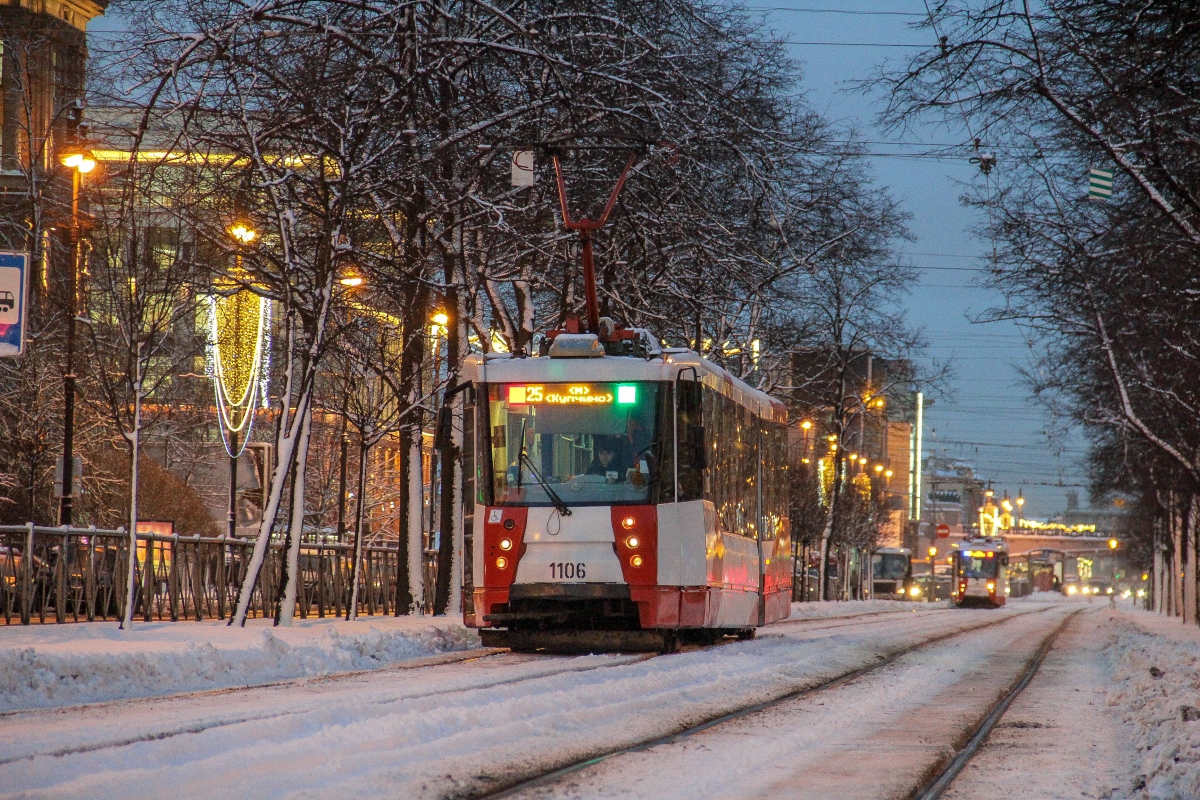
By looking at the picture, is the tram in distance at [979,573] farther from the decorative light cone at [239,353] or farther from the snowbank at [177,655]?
the snowbank at [177,655]

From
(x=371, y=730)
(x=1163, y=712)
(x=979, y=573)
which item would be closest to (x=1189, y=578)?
(x=979, y=573)

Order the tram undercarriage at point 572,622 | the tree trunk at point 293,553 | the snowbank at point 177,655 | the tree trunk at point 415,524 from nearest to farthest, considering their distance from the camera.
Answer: the snowbank at point 177,655 < the tram undercarriage at point 572,622 < the tree trunk at point 293,553 < the tree trunk at point 415,524

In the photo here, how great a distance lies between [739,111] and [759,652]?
822 centimetres

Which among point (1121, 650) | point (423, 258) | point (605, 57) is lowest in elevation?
point (1121, 650)

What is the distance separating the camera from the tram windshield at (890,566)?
108188 mm

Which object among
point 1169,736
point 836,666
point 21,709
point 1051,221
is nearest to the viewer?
point 1169,736

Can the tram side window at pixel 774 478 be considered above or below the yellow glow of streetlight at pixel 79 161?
below

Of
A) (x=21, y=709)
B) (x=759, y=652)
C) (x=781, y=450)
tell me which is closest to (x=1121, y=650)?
(x=781, y=450)

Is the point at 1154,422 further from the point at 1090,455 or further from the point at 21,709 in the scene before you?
the point at 21,709

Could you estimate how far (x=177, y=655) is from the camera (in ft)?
46.1

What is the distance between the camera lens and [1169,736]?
1029 cm

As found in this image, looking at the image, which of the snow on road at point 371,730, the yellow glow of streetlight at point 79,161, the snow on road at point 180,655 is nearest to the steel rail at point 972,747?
the snow on road at point 371,730

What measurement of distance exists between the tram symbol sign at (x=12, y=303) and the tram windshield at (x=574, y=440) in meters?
6.31

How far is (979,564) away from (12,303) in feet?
222
